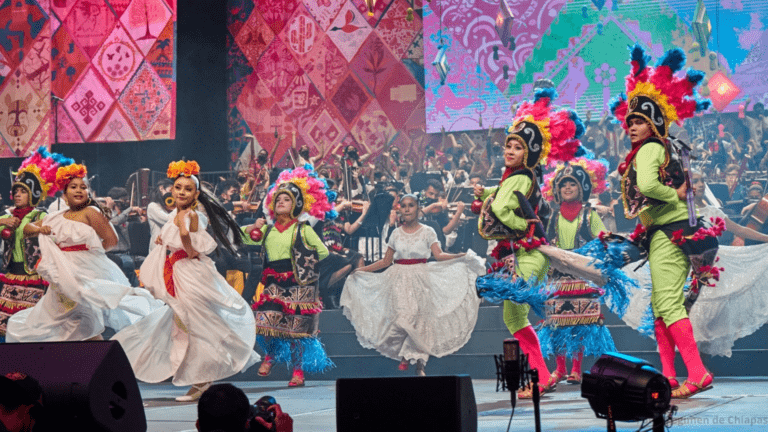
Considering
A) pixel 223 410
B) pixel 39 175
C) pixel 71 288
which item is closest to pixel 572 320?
pixel 71 288

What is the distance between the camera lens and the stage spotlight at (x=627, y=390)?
2.71 m

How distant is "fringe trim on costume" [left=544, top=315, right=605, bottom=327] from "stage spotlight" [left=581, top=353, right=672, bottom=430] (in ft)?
12.2

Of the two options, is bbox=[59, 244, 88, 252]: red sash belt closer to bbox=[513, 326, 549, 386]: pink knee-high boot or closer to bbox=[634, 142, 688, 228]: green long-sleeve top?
bbox=[513, 326, 549, 386]: pink knee-high boot

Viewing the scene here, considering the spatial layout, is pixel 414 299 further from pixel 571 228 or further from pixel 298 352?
pixel 571 228

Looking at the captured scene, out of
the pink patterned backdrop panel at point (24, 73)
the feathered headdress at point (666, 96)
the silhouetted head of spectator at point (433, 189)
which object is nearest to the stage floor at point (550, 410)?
the feathered headdress at point (666, 96)

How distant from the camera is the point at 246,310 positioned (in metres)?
6.44

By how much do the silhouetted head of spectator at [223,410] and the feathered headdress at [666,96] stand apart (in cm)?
329

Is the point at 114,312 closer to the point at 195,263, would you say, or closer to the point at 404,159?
the point at 195,263

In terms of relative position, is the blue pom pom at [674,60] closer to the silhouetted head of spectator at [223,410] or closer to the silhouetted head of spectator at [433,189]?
the silhouetted head of spectator at [223,410]

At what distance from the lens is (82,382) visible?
291cm

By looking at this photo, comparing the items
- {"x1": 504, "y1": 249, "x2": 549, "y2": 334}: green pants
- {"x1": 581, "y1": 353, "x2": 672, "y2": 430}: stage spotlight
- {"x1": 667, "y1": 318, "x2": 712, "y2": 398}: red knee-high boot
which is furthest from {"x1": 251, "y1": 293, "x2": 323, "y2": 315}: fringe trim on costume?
{"x1": 581, "y1": 353, "x2": 672, "y2": 430}: stage spotlight

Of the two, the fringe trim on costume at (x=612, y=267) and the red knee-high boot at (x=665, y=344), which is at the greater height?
the fringe trim on costume at (x=612, y=267)

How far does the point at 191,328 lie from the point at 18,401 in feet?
11.3

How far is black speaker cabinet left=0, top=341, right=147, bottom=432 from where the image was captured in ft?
9.50
